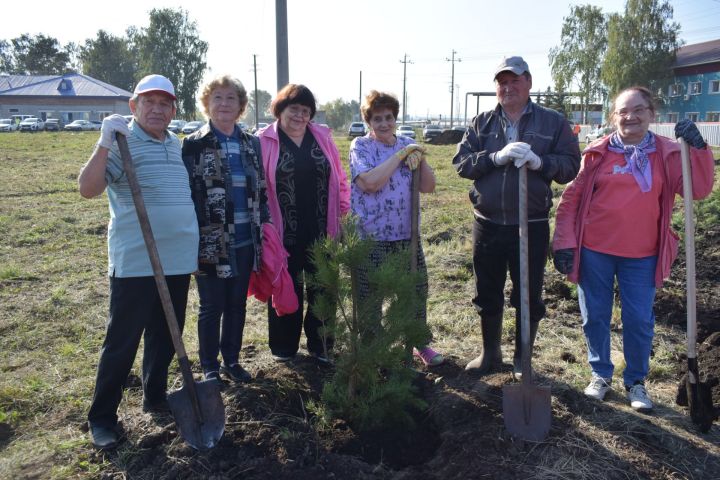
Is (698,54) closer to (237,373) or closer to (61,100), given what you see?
(237,373)

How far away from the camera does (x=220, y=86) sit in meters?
3.30

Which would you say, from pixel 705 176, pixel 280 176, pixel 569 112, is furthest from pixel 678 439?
pixel 569 112

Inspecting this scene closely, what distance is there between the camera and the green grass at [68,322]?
3.13 meters

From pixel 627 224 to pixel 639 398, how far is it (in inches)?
40.8

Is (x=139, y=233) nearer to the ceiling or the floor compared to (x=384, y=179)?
nearer to the floor

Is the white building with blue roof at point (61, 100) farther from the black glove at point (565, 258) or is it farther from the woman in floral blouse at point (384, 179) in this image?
the black glove at point (565, 258)

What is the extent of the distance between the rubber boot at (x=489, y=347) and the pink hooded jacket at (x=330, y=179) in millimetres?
1189

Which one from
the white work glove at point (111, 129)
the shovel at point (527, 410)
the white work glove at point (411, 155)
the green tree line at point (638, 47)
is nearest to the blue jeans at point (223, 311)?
the white work glove at point (111, 129)

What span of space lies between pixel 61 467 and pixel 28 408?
0.84m

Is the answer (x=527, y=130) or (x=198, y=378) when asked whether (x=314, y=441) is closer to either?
(x=198, y=378)

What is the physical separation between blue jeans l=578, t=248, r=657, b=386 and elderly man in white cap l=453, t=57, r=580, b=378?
0.95 feet

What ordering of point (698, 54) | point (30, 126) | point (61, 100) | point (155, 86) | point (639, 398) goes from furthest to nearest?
point (61, 100)
point (698, 54)
point (30, 126)
point (639, 398)
point (155, 86)

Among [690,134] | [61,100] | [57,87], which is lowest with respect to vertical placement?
[690,134]

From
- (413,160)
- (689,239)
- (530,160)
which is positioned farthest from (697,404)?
(413,160)
